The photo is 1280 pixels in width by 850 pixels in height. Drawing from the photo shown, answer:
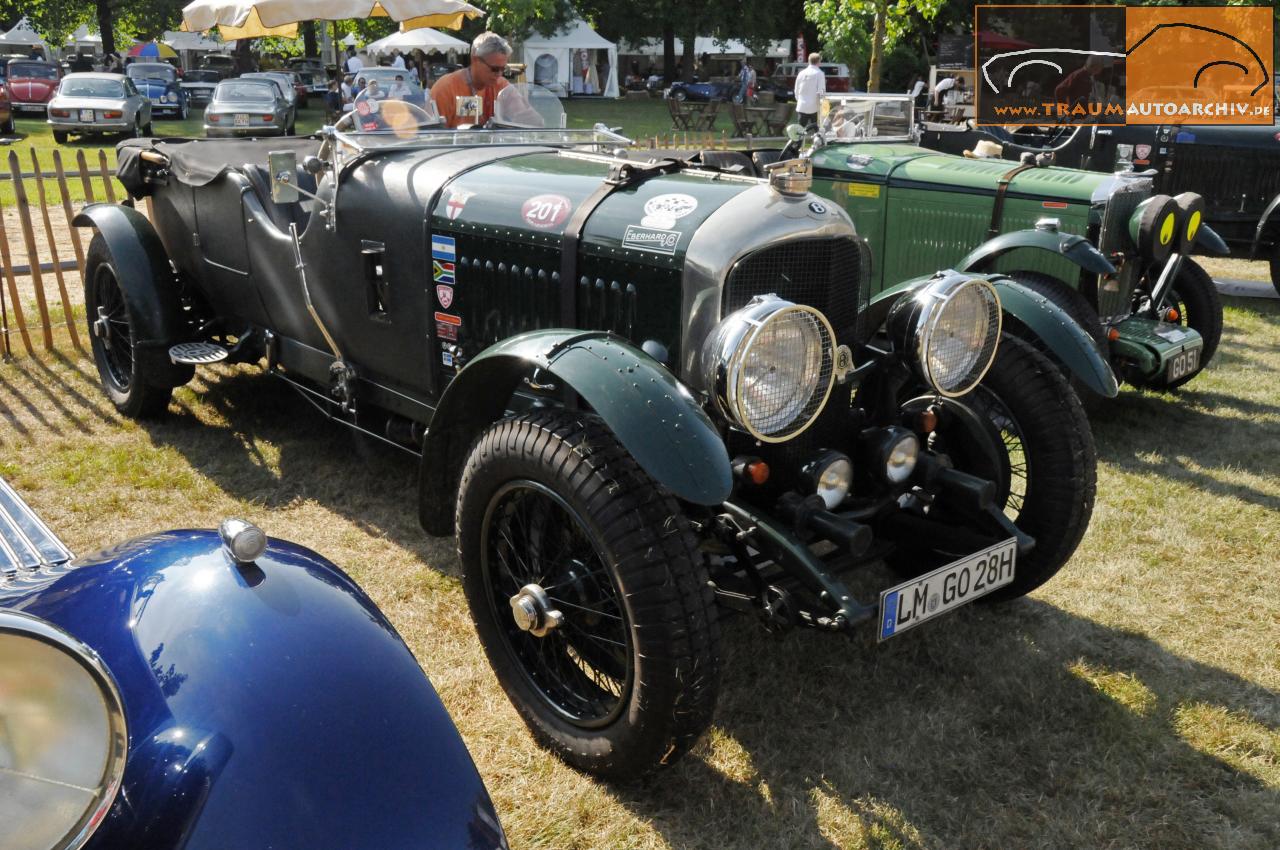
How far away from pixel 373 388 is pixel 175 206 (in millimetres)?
1866

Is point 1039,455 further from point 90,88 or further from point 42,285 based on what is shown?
point 90,88

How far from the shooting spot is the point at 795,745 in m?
2.92

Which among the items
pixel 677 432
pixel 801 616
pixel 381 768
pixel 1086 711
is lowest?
pixel 1086 711

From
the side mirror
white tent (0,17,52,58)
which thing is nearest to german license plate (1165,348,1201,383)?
the side mirror

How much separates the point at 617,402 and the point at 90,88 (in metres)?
22.3

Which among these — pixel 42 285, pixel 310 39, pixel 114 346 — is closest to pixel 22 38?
pixel 310 39

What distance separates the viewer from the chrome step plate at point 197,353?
4824 mm

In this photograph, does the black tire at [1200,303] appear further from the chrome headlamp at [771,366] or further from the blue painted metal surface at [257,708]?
the blue painted metal surface at [257,708]

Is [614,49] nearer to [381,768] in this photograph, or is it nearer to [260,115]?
[260,115]

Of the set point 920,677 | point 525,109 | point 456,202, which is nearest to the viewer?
point 920,677

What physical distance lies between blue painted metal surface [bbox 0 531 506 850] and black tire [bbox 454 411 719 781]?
76cm

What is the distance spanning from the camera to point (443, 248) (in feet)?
12.2

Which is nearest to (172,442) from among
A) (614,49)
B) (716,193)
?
(716,193)

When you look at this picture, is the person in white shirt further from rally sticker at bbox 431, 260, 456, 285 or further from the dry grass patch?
rally sticker at bbox 431, 260, 456, 285
